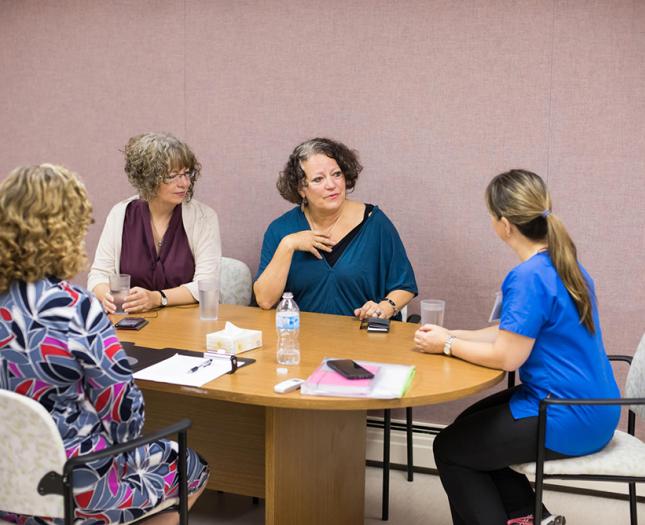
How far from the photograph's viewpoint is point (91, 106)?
4.19 m

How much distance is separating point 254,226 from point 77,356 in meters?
2.15

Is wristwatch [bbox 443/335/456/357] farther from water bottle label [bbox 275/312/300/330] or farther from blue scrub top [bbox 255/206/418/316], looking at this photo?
blue scrub top [bbox 255/206/418/316]

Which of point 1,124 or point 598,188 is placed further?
point 1,124

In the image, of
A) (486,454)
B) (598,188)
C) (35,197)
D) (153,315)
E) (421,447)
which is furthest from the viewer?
(421,447)

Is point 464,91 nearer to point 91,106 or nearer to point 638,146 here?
point 638,146

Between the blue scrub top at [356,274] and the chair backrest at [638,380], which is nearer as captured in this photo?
the chair backrest at [638,380]

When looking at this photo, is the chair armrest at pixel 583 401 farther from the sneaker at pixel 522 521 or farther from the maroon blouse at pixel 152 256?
the maroon blouse at pixel 152 256

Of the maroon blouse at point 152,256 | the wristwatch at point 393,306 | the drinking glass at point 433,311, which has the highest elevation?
the maroon blouse at point 152,256

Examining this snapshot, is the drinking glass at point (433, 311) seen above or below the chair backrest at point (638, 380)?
above

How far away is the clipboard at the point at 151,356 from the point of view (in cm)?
242

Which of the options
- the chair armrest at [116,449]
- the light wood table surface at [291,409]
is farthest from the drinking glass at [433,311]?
the chair armrest at [116,449]

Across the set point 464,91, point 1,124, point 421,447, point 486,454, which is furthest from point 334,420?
point 1,124

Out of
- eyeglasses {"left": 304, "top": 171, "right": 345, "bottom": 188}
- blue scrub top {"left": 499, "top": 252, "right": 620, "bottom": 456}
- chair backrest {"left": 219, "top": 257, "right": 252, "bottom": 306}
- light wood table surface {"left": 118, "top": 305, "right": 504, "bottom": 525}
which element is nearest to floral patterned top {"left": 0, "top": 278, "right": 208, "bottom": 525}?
light wood table surface {"left": 118, "top": 305, "right": 504, "bottom": 525}

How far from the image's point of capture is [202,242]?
3422 mm
